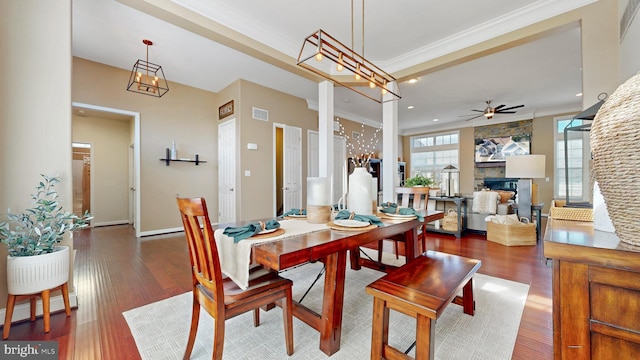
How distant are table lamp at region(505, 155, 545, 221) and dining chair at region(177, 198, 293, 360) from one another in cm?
414

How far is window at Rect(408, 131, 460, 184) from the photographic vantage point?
29.2ft

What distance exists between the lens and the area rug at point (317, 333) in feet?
4.95

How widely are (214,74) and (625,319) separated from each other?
17.3ft

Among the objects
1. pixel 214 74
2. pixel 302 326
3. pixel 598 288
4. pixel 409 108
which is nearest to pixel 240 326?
pixel 302 326

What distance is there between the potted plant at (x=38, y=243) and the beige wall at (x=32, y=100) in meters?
0.11

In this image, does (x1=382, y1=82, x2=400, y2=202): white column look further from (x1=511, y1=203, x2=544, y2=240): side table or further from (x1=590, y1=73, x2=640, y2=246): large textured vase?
(x1=590, y1=73, x2=640, y2=246): large textured vase

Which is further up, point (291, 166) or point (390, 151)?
point (390, 151)

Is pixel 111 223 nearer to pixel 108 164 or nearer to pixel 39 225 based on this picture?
pixel 108 164

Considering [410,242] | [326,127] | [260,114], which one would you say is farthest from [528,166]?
[260,114]

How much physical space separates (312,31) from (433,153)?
757 centimetres

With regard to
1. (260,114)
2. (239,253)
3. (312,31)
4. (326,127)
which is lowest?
(239,253)

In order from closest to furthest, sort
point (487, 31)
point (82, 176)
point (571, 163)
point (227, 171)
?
point (487, 31)
point (227, 171)
point (82, 176)
point (571, 163)

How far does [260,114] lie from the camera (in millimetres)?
5066

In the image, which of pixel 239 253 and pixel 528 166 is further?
pixel 528 166
